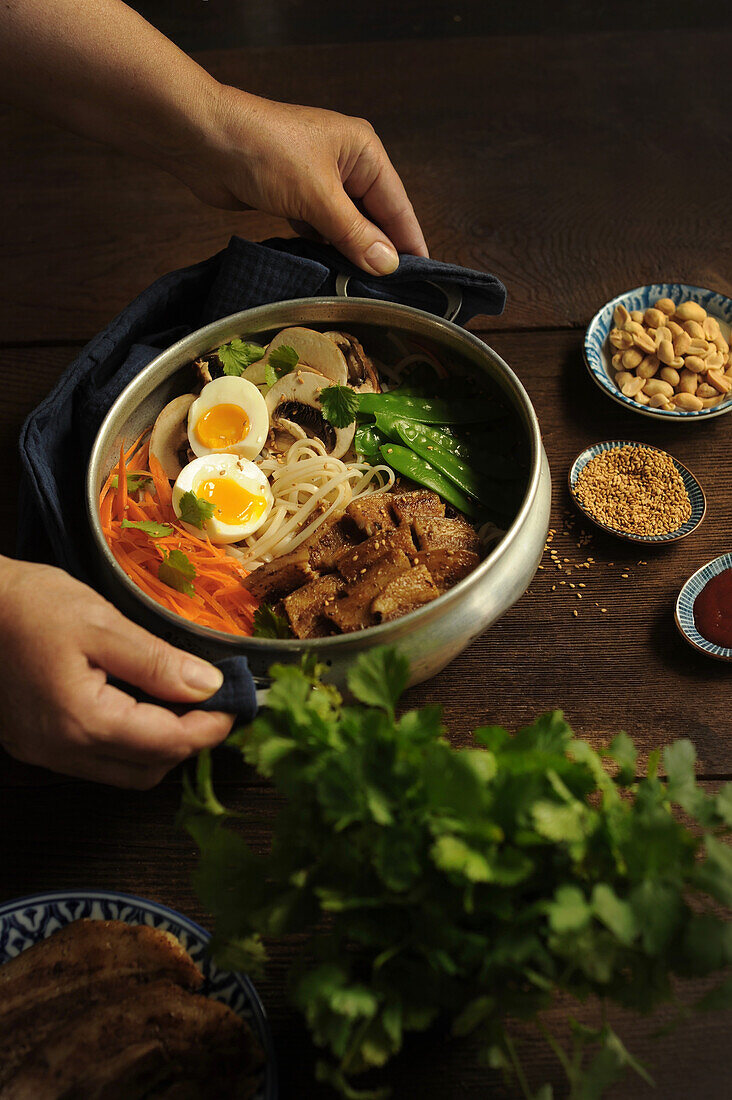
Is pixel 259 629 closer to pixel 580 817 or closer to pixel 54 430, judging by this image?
pixel 54 430

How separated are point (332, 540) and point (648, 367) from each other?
104 cm

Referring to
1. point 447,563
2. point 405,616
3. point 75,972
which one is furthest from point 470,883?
point 447,563

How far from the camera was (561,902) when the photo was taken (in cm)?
101

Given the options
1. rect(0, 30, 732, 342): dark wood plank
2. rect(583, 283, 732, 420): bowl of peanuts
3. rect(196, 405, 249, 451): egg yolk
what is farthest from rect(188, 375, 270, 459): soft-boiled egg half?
rect(583, 283, 732, 420): bowl of peanuts

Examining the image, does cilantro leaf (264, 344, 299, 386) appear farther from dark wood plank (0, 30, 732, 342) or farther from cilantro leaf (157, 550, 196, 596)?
dark wood plank (0, 30, 732, 342)

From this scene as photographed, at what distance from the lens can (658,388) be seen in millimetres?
2307

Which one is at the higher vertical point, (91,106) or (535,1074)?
(91,106)

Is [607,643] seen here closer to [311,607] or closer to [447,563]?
[447,563]

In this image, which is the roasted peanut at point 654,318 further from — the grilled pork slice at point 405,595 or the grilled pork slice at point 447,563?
the grilled pork slice at point 405,595

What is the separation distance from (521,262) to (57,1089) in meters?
2.40

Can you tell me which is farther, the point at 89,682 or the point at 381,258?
the point at 381,258

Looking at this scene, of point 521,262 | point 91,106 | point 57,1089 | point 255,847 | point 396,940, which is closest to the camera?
point 396,940

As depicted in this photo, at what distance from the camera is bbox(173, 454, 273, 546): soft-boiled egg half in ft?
6.68

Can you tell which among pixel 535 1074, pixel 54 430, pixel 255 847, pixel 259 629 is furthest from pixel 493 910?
pixel 54 430
